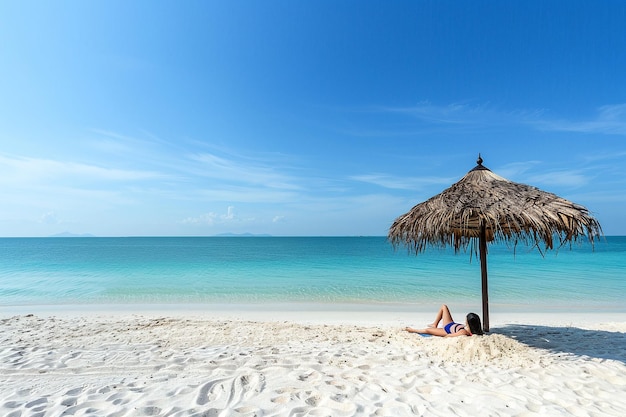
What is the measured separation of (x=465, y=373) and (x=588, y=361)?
1.79 meters

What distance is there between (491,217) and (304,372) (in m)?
3.11

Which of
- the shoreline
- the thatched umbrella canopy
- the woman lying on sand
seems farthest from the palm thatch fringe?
the shoreline

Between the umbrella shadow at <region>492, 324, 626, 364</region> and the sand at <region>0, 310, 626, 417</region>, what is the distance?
0.06ft

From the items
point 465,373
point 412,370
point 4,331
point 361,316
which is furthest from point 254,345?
point 4,331

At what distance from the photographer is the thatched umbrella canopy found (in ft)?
14.2

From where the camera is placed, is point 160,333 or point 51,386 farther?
point 160,333

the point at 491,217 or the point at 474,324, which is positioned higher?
the point at 491,217

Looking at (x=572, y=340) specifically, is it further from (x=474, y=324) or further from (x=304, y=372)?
(x=304, y=372)

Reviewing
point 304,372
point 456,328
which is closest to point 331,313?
point 456,328

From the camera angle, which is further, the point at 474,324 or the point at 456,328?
the point at 456,328

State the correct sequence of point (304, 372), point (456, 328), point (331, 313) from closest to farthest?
point (304, 372) → point (456, 328) → point (331, 313)

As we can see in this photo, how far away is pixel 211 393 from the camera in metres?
3.16

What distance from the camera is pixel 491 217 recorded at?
444 cm

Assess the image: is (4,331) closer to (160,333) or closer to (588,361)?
(160,333)
